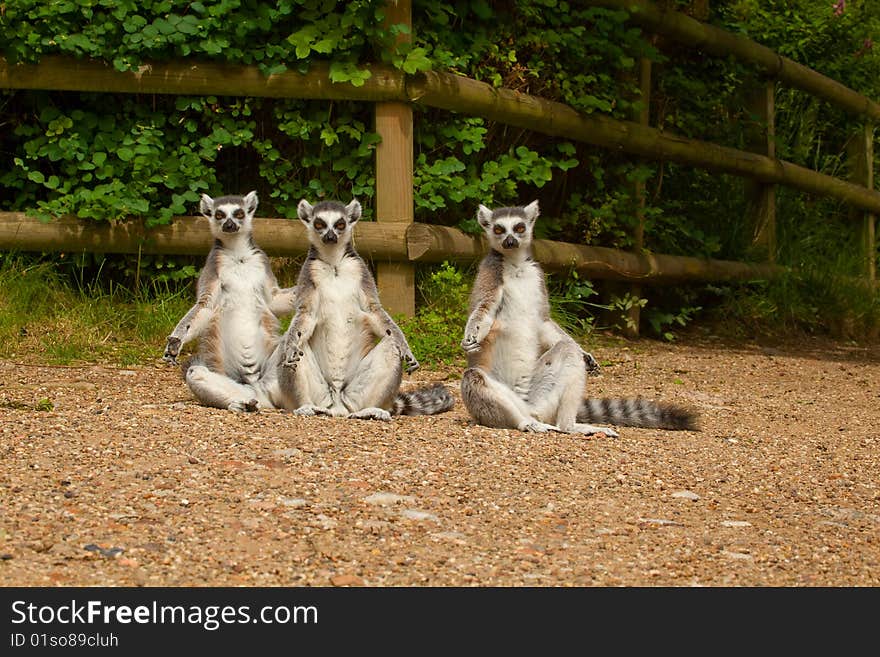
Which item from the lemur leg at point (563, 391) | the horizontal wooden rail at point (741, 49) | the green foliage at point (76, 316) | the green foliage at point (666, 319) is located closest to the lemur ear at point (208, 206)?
the green foliage at point (76, 316)

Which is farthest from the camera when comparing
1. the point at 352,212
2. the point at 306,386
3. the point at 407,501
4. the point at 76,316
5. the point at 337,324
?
the point at 76,316

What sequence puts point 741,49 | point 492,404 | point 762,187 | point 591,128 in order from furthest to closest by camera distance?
point 762,187 → point 741,49 → point 591,128 → point 492,404

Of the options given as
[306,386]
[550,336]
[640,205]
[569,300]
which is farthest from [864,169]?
[306,386]

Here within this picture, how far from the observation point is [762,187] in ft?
39.5

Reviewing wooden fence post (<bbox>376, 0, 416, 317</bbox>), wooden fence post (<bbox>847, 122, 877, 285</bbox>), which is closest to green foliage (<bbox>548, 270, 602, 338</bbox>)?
wooden fence post (<bbox>376, 0, 416, 317</bbox>)

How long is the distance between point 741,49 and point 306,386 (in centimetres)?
723

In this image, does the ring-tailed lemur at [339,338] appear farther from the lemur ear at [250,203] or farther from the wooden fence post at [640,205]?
the wooden fence post at [640,205]

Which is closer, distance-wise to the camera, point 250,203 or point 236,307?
point 236,307

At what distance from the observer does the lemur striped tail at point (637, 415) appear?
5914mm

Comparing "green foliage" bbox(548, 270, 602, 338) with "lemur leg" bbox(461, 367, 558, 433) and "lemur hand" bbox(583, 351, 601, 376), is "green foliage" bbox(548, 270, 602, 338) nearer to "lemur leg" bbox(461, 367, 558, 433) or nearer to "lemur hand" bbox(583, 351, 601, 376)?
"lemur hand" bbox(583, 351, 601, 376)

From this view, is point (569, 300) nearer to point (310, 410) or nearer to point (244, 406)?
point (310, 410)

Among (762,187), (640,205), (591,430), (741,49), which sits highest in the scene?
(741,49)

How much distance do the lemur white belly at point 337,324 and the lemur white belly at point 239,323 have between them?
1.21 ft

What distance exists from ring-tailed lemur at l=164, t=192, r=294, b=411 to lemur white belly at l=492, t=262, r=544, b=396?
114cm
